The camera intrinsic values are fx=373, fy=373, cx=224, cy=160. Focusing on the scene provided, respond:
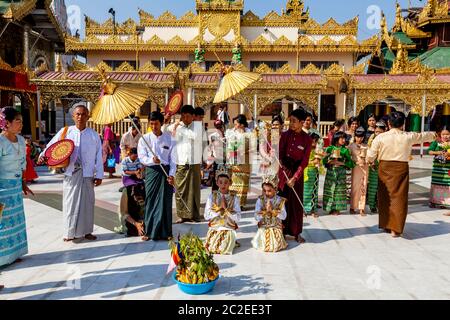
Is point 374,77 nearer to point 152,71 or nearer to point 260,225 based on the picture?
point 152,71

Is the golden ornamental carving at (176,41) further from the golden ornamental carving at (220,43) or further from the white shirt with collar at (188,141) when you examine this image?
the white shirt with collar at (188,141)

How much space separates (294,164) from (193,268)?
2146 millimetres

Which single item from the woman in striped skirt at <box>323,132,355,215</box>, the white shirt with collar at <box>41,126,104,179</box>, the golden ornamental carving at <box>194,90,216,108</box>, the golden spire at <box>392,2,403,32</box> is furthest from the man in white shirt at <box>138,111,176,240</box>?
the golden spire at <box>392,2,403,32</box>

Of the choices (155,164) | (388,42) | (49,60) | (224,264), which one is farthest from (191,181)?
(388,42)

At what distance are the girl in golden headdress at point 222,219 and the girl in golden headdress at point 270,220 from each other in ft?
0.98

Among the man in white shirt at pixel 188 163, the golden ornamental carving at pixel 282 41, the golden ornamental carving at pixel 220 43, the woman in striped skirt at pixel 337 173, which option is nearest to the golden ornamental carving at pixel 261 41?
the golden ornamental carving at pixel 282 41

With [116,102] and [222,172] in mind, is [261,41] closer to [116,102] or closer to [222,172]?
[222,172]

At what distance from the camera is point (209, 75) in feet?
49.9

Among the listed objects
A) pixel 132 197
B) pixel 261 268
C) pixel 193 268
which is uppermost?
pixel 132 197

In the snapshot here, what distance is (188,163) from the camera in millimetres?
5656

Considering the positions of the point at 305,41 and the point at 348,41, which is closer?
the point at 348,41

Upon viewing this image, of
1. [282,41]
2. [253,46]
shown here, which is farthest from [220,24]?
[282,41]

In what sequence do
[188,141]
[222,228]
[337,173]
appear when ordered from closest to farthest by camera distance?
[222,228] < [188,141] < [337,173]

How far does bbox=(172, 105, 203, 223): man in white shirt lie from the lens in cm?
556
